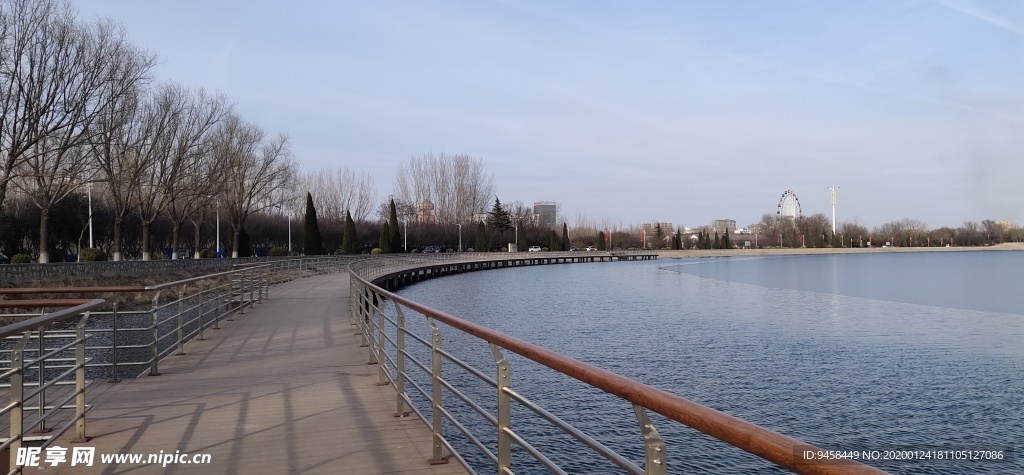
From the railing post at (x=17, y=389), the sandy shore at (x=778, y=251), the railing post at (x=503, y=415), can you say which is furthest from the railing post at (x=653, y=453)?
the sandy shore at (x=778, y=251)

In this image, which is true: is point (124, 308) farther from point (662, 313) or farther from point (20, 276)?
point (662, 313)

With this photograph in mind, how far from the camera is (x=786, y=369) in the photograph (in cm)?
1495

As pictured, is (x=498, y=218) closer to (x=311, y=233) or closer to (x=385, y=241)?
(x=385, y=241)

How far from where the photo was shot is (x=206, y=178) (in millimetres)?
43562

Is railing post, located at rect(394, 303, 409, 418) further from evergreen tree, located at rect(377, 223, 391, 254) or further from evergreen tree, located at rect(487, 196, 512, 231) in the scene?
evergreen tree, located at rect(487, 196, 512, 231)

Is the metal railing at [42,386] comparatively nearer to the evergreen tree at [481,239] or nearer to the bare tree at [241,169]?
the bare tree at [241,169]

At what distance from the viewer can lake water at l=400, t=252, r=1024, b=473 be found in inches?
393

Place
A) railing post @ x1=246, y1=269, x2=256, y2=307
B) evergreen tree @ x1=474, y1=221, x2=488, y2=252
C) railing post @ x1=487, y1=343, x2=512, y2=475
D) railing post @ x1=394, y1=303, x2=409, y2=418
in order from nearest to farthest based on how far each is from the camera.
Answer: railing post @ x1=487, y1=343, x2=512, y2=475
railing post @ x1=394, y1=303, x2=409, y2=418
railing post @ x1=246, y1=269, x2=256, y2=307
evergreen tree @ x1=474, y1=221, x2=488, y2=252

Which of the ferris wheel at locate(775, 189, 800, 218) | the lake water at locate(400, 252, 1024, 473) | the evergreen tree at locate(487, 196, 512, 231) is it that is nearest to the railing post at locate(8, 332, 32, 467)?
the lake water at locate(400, 252, 1024, 473)

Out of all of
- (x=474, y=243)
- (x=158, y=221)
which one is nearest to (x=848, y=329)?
(x=158, y=221)

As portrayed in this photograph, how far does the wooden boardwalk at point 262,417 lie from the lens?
4.98 meters

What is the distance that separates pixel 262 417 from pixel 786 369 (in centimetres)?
1116

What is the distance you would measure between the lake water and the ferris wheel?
114384 millimetres


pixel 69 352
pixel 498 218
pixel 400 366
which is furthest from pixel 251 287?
pixel 498 218
